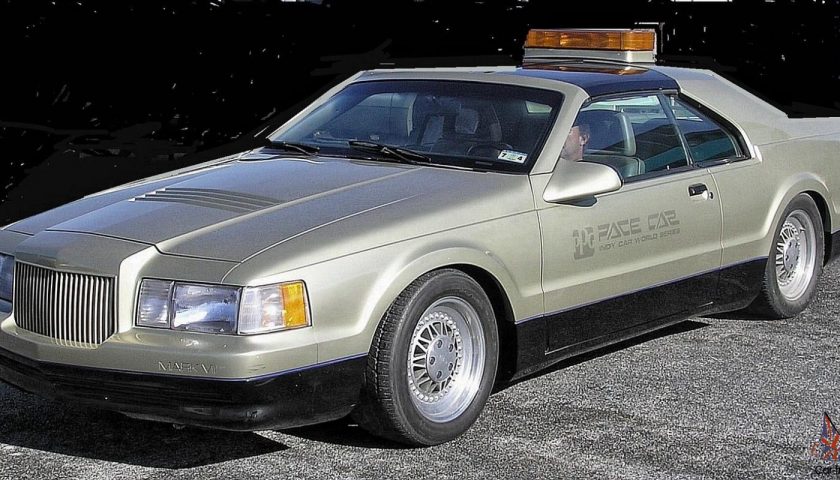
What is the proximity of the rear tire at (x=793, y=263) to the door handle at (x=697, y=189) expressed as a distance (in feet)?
2.48

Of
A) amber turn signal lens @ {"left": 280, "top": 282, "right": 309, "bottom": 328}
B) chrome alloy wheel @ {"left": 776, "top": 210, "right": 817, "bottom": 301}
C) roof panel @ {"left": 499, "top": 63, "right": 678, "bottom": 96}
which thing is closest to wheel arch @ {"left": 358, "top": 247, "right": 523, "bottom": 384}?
amber turn signal lens @ {"left": 280, "top": 282, "right": 309, "bottom": 328}

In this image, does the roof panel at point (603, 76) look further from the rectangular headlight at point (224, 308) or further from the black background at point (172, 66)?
the black background at point (172, 66)

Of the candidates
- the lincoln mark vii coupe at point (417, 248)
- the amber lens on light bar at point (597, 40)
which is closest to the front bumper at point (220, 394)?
the lincoln mark vii coupe at point (417, 248)

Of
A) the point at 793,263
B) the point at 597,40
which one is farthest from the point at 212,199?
the point at 793,263

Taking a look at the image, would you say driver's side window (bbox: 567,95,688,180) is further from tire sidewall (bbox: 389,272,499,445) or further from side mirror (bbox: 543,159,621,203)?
tire sidewall (bbox: 389,272,499,445)

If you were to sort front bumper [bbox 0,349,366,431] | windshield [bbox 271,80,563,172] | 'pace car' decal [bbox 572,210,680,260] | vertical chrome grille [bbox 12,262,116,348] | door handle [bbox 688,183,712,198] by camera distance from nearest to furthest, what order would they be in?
front bumper [bbox 0,349,366,431]
vertical chrome grille [bbox 12,262,116,348]
'pace car' decal [bbox 572,210,680,260]
windshield [bbox 271,80,563,172]
door handle [bbox 688,183,712,198]

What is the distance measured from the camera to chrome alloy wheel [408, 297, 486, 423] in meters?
4.78

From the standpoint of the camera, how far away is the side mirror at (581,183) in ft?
17.1

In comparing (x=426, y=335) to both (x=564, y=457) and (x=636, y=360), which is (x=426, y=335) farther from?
(x=636, y=360)

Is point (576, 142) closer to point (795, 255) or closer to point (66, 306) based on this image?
point (795, 255)

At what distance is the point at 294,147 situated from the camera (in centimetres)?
594

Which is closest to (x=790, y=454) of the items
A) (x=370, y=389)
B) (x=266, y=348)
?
(x=370, y=389)

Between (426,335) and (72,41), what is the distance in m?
5.18

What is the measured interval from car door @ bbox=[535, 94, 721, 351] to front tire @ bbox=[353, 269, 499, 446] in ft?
1.31
